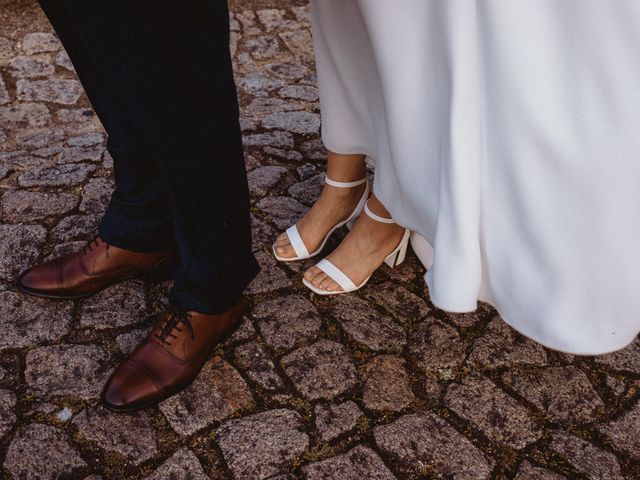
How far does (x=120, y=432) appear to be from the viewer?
1.84 m

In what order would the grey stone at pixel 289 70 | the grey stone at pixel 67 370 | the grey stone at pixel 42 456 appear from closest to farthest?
the grey stone at pixel 42 456 → the grey stone at pixel 67 370 → the grey stone at pixel 289 70

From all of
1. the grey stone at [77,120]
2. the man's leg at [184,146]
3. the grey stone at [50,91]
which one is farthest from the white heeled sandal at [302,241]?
the grey stone at [50,91]

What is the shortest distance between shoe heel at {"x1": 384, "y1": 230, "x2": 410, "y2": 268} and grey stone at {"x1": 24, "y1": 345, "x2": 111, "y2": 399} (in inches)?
44.3

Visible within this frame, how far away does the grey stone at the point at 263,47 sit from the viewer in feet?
14.2

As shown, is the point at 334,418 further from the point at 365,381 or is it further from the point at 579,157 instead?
the point at 579,157

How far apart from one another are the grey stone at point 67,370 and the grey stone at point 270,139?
5.01 feet

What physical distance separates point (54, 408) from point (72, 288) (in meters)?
0.48

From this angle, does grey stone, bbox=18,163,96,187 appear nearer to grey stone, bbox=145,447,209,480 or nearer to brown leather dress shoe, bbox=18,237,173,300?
brown leather dress shoe, bbox=18,237,173,300

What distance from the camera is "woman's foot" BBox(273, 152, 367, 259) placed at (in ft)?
8.07

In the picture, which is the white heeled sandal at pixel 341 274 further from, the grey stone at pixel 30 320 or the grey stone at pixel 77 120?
the grey stone at pixel 77 120

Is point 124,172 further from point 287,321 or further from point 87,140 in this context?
point 87,140

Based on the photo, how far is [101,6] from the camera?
1.39m

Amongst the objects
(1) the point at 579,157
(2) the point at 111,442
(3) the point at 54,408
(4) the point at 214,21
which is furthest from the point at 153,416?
(1) the point at 579,157

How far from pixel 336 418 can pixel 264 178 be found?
1.40m
